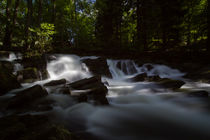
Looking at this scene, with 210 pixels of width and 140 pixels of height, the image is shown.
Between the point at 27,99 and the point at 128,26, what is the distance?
17930 millimetres

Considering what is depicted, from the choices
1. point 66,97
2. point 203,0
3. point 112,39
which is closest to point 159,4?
point 203,0

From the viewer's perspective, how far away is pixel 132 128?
3.05m

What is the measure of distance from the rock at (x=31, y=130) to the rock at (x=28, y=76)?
5.03 meters

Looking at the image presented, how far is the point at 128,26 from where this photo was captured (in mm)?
19375

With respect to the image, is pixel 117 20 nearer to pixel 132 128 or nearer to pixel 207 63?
pixel 207 63

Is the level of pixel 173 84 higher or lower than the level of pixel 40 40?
lower

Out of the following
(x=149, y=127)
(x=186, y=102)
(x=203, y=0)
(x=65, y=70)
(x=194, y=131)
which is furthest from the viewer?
(x=203, y=0)

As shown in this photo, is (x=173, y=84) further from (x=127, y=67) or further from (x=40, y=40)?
(x=40, y=40)

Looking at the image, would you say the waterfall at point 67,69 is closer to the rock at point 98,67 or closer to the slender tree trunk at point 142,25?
the rock at point 98,67

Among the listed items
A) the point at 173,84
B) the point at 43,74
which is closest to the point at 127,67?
the point at 173,84

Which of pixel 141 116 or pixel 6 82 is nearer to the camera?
pixel 141 116

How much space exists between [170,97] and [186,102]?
0.56 meters

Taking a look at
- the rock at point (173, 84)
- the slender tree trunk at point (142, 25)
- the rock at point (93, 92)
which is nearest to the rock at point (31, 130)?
the rock at point (93, 92)

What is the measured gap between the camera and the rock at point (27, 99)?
3949 millimetres
